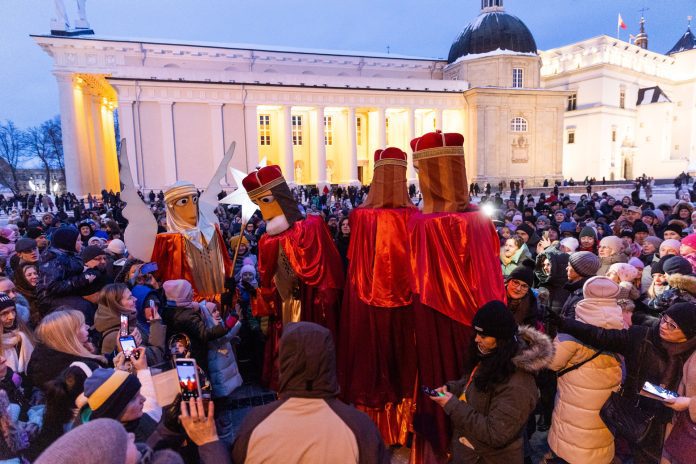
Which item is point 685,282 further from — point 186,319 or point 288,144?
point 288,144

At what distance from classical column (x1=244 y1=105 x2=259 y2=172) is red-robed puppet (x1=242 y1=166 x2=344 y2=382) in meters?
30.2

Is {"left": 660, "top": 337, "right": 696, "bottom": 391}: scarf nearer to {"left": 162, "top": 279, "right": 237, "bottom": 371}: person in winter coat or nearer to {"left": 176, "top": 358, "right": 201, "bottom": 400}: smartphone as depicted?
{"left": 176, "top": 358, "right": 201, "bottom": 400}: smartphone

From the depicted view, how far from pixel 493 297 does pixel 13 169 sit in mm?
60459

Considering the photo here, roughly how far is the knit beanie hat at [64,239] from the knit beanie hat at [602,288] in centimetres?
516

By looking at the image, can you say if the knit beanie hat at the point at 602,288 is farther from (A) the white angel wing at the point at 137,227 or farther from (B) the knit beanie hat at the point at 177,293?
(A) the white angel wing at the point at 137,227

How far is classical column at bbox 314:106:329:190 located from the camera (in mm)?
36188

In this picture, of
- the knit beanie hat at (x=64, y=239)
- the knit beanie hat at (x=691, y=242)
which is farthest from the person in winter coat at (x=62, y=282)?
the knit beanie hat at (x=691, y=242)

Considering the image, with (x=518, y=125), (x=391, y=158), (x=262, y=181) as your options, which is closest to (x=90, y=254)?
(x=262, y=181)

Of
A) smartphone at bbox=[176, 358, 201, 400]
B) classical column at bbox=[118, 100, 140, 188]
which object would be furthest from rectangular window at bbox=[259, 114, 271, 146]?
smartphone at bbox=[176, 358, 201, 400]

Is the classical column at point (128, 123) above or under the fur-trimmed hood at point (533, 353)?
above

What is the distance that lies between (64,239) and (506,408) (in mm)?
4941

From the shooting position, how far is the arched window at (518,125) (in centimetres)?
4119

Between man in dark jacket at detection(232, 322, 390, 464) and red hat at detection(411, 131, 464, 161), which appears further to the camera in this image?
red hat at detection(411, 131, 464, 161)

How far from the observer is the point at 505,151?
4094 centimetres
